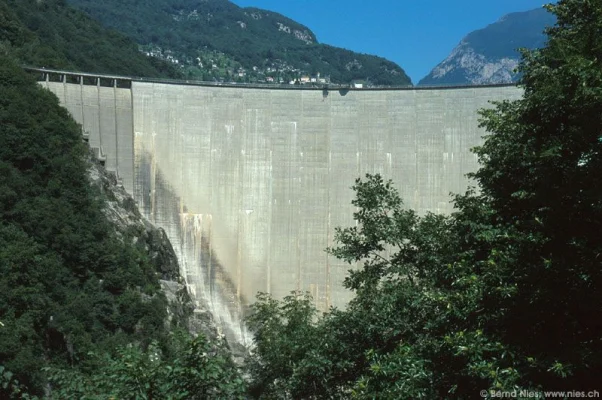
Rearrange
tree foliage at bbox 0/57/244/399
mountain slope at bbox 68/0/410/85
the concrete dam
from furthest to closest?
mountain slope at bbox 68/0/410/85 → the concrete dam → tree foliage at bbox 0/57/244/399

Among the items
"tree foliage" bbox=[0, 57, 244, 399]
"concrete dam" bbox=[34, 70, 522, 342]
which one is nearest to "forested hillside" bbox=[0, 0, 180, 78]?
"tree foliage" bbox=[0, 57, 244, 399]

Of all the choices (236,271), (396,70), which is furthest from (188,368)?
(396,70)

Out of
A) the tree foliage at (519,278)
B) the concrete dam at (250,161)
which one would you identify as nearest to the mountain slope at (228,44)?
the concrete dam at (250,161)

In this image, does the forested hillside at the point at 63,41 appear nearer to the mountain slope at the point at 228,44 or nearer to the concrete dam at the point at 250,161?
the concrete dam at the point at 250,161

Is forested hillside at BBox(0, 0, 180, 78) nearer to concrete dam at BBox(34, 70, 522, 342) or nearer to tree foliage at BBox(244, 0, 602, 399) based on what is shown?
concrete dam at BBox(34, 70, 522, 342)

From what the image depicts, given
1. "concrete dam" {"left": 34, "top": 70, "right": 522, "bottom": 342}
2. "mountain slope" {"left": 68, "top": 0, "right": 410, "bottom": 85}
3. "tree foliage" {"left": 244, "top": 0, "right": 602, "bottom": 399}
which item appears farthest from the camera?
"mountain slope" {"left": 68, "top": 0, "right": 410, "bottom": 85}

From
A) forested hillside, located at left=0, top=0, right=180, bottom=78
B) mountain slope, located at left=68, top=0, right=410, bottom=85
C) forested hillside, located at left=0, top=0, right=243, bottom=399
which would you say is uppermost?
mountain slope, located at left=68, top=0, right=410, bottom=85
